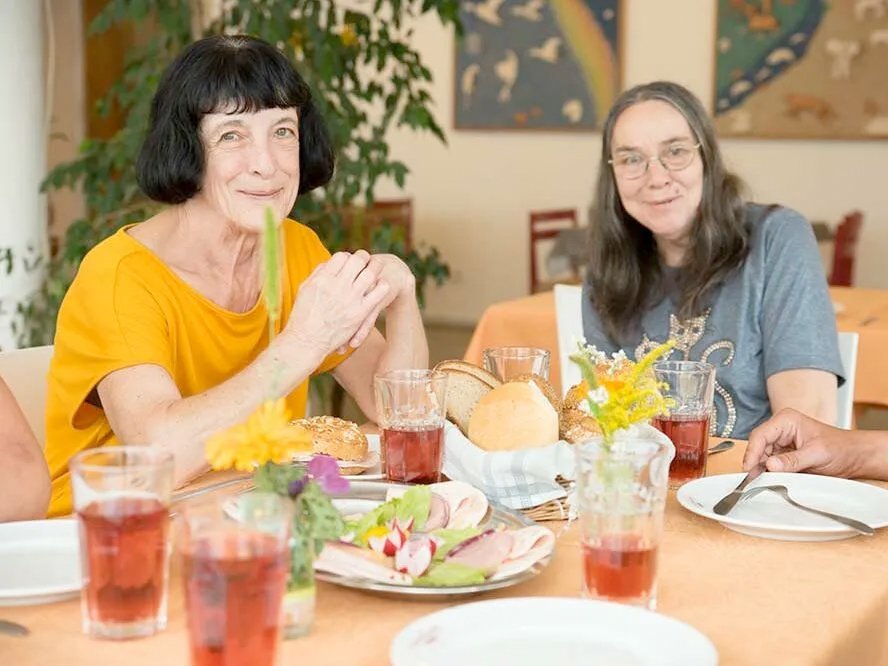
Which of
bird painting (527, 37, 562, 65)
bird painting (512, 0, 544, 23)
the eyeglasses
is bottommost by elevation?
the eyeglasses

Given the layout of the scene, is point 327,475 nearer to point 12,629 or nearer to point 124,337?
point 12,629

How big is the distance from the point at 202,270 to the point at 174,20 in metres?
1.81

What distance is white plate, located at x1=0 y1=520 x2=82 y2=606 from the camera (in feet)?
3.95

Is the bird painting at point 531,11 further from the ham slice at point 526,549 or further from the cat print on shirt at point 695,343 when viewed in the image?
the ham slice at point 526,549

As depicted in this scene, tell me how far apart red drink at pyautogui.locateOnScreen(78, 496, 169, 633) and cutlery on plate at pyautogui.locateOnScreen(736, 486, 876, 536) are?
0.75 m

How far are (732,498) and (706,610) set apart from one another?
34 centimetres

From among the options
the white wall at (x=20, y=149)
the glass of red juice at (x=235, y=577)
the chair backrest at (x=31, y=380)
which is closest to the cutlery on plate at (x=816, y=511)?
the glass of red juice at (x=235, y=577)

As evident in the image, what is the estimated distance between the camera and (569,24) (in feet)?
24.0

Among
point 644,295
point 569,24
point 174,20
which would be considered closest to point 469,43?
point 569,24

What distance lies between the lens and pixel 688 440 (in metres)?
1.70

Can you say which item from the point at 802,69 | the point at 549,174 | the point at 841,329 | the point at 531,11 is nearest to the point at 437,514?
the point at 841,329

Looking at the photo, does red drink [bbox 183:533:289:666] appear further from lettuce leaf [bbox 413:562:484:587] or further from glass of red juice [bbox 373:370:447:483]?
glass of red juice [bbox 373:370:447:483]

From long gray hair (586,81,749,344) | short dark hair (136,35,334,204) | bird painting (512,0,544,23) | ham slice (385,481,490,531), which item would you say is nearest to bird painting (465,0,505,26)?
bird painting (512,0,544,23)

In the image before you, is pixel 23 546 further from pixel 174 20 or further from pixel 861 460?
pixel 174 20
